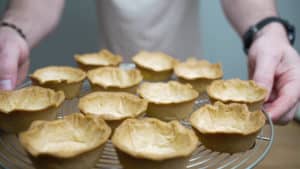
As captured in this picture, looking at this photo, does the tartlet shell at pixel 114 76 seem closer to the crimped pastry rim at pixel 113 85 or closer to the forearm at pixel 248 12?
the crimped pastry rim at pixel 113 85

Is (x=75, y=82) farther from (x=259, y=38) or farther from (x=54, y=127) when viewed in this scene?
(x=259, y=38)

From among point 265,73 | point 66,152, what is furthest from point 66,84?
point 265,73

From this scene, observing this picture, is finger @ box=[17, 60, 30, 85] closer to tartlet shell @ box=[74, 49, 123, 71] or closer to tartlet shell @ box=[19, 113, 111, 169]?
tartlet shell @ box=[74, 49, 123, 71]

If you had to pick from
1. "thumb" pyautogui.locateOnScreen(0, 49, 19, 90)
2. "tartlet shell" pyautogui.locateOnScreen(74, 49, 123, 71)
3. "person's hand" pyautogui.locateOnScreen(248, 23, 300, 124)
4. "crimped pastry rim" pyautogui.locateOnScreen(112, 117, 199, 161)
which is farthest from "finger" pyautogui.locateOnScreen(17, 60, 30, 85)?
"person's hand" pyautogui.locateOnScreen(248, 23, 300, 124)

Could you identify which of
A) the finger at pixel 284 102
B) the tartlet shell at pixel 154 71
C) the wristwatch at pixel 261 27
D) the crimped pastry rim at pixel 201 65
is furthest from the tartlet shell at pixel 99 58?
the finger at pixel 284 102

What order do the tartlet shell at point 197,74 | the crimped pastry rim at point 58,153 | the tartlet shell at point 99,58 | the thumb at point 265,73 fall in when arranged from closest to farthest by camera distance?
the crimped pastry rim at point 58,153 < the thumb at point 265,73 < the tartlet shell at point 197,74 < the tartlet shell at point 99,58

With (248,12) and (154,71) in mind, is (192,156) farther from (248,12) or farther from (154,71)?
(248,12)

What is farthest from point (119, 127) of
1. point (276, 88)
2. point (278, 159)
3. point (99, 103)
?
point (278, 159)

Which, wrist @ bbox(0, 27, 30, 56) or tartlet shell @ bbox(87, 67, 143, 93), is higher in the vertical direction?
wrist @ bbox(0, 27, 30, 56)

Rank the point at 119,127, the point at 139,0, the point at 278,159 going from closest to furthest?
the point at 119,127
the point at 278,159
the point at 139,0
